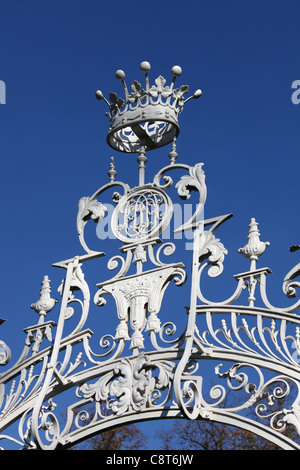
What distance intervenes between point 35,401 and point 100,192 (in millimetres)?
2025

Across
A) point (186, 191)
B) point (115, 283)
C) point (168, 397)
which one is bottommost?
point (168, 397)

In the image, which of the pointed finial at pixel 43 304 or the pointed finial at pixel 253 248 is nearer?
the pointed finial at pixel 253 248

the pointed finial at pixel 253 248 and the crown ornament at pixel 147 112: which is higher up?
the crown ornament at pixel 147 112

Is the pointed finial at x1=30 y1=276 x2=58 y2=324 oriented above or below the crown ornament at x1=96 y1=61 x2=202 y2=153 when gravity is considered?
below

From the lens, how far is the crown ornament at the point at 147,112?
729 cm

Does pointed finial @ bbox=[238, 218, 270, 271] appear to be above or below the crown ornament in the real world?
below

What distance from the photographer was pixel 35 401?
22.0ft

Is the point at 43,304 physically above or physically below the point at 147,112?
below

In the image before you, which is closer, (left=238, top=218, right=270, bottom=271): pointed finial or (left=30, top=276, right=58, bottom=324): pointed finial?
(left=238, top=218, right=270, bottom=271): pointed finial

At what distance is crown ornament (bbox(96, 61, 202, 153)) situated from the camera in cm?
729

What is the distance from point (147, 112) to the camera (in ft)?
23.9

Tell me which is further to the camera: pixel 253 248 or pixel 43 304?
pixel 43 304

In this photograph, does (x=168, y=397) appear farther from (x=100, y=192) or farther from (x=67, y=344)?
(x=100, y=192)
